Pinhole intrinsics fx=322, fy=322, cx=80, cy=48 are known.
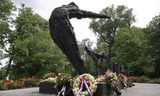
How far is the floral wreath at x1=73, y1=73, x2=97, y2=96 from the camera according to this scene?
503 inches

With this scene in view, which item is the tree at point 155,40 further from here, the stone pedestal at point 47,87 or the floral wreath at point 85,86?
the floral wreath at point 85,86

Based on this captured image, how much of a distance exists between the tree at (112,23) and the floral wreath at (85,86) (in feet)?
159

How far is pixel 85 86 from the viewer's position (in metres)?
12.8

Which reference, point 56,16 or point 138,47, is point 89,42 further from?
point 56,16

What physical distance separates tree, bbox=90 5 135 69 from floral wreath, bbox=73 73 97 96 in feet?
159

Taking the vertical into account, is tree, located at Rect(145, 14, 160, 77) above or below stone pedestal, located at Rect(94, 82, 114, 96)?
above

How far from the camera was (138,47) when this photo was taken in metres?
46.0

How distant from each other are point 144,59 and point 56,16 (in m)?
32.2

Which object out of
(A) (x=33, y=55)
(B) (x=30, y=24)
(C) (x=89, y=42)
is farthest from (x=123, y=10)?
(A) (x=33, y=55)

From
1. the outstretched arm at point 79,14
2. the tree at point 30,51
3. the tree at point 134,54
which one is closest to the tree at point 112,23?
the tree at point 134,54

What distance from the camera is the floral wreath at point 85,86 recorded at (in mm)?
12773

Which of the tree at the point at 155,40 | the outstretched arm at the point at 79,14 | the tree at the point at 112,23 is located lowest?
the outstretched arm at the point at 79,14

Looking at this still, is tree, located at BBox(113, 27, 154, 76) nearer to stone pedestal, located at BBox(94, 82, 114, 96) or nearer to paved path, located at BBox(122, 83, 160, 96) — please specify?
paved path, located at BBox(122, 83, 160, 96)

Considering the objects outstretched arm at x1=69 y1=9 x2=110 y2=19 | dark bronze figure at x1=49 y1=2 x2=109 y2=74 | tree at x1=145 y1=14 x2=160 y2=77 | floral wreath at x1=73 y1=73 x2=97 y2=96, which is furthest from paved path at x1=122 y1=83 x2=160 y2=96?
tree at x1=145 y1=14 x2=160 y2=77
